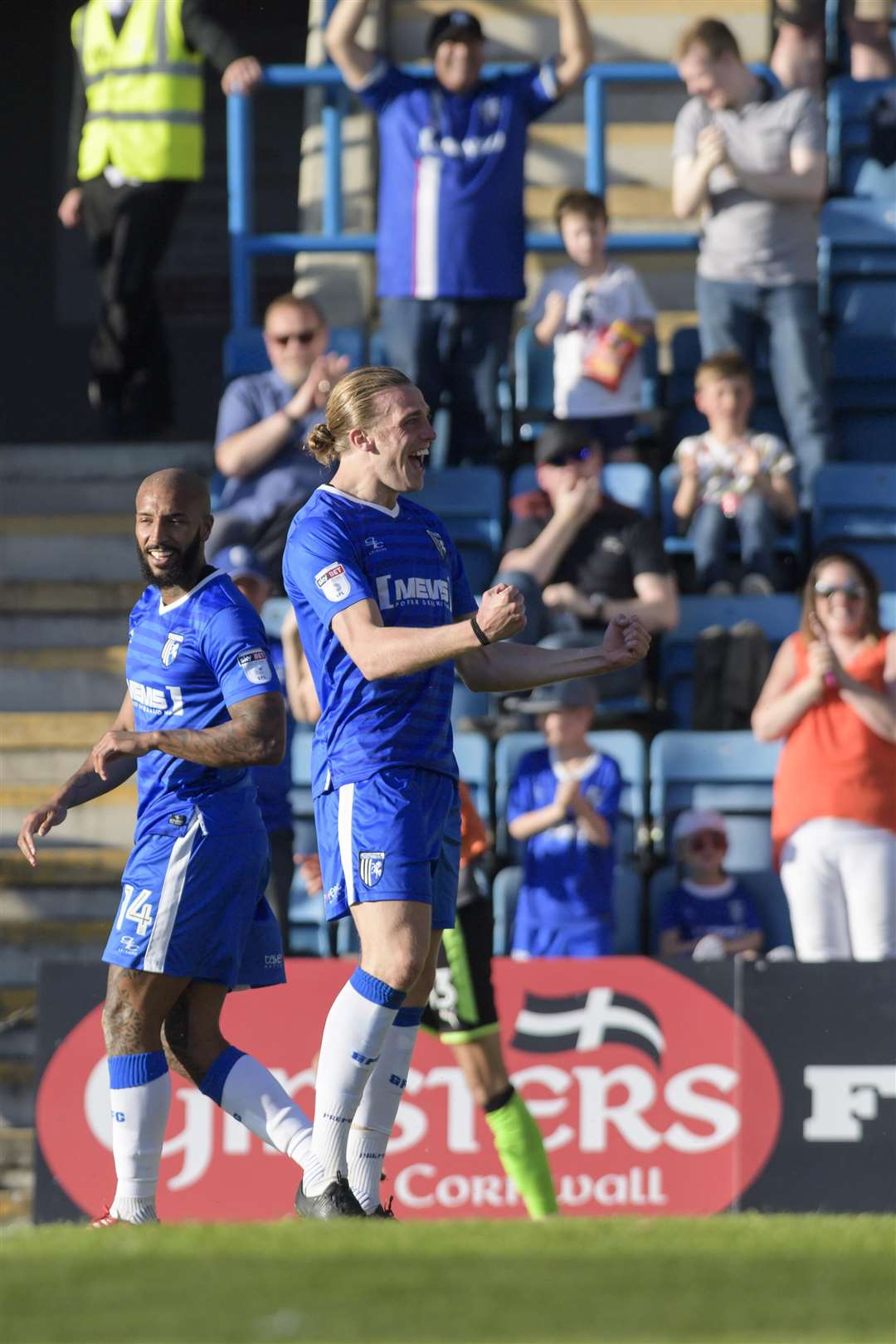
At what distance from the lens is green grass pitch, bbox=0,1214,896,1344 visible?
3.75 metres

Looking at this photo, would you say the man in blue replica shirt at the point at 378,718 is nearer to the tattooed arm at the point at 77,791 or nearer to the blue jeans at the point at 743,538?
the tattooed arm at the point at 77,791

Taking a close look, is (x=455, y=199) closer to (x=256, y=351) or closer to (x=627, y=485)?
(x=256, y=351)

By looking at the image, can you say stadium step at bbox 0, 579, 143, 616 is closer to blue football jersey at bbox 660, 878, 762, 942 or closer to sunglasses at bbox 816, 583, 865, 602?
blue football jersey at bbox 660, 878, 762, 942

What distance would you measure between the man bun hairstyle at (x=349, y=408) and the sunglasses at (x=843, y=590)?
3414 millimetres

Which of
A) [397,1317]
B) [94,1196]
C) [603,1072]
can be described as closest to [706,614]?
[603,1072]

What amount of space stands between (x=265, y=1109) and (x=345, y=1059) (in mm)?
Answer: 528

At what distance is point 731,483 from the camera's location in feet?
33.2

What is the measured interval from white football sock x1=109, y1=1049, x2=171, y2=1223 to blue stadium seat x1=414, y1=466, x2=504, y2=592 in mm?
4807

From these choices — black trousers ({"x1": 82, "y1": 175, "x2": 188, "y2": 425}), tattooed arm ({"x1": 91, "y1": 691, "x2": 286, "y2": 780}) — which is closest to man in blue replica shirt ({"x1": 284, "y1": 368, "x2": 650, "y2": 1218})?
tattooed arm ({"x1": 91, "y1": 691, "x2": 286, "y2": 780})

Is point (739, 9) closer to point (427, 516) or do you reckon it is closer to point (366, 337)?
point (366, 337)

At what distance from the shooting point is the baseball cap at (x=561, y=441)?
32.0 feet

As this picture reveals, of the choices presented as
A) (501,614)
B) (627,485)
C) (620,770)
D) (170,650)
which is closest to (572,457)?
(627,485)

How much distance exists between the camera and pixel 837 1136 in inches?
332

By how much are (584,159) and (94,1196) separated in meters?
7.32
